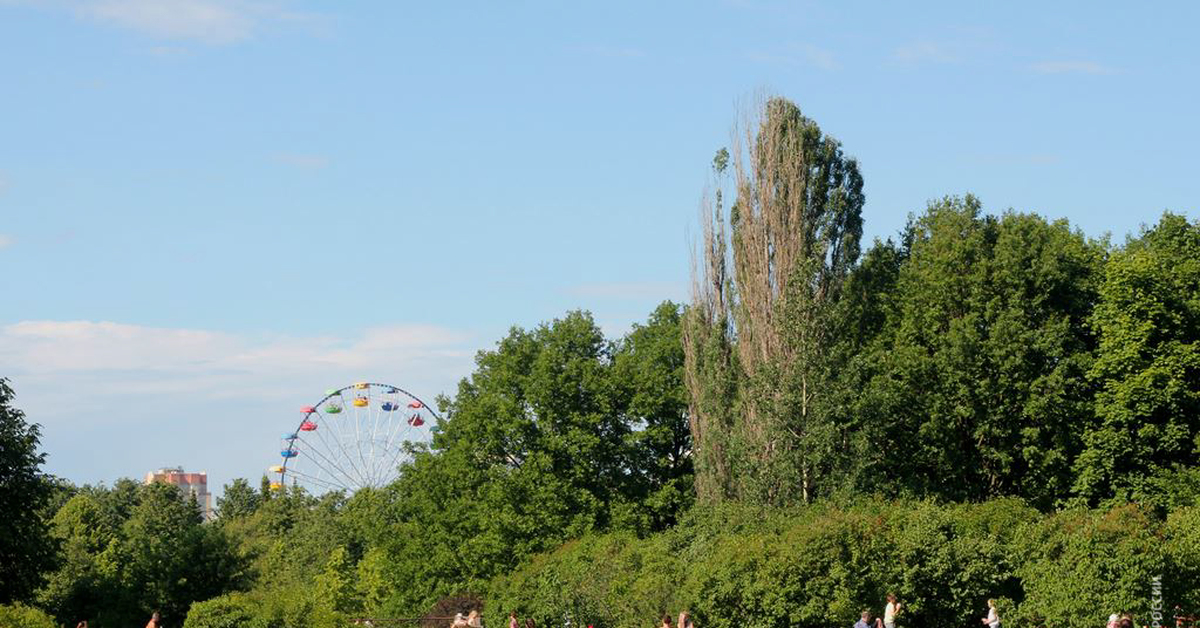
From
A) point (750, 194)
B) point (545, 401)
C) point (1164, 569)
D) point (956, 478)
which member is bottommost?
point (1164, 569)

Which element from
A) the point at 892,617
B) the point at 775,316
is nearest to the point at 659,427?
the point at 775,316

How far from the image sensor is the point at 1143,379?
5247 centimetres

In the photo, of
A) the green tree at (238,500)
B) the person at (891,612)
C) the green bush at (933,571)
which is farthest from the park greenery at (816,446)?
the green tree at (238,500)

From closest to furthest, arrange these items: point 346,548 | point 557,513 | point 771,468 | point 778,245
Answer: point 771,468 < point 778,245 < point 557,513 < point 346,548

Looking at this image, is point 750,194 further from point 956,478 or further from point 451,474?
point 451,474

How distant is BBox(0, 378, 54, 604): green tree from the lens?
2147 inches

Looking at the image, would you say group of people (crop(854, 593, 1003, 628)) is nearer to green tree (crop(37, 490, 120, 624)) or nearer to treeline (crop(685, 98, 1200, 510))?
treeline (crop(685, 98, 1200, 510))

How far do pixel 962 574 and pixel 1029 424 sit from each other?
43.3ft

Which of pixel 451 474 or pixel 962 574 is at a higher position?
pixel 451 474

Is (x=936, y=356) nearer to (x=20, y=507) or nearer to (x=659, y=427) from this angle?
(x=659, y=427)

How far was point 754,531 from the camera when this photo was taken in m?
48.6

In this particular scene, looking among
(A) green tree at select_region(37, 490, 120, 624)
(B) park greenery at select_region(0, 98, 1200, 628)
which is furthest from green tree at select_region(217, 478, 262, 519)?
(B) park greenery at select_region(0, 98, 1200, 628)

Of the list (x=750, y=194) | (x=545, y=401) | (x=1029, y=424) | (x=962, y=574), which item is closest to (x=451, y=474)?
(x=545, y=401)

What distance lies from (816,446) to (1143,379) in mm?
10775
